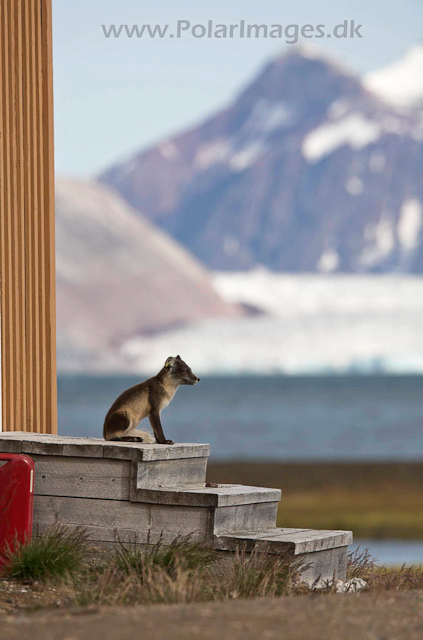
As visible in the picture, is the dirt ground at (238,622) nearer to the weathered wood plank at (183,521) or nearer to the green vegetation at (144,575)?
the green vegetation at (144,575)

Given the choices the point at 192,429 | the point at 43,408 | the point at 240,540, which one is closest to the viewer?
the point at 240,540

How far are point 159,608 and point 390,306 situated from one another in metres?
104

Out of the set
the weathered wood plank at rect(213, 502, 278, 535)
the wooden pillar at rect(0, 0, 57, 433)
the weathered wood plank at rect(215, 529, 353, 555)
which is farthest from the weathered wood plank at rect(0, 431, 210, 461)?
the wooden pillar at rect(0, 0, 57, 433)

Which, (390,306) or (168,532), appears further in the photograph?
(390,306)

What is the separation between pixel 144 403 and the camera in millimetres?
7195

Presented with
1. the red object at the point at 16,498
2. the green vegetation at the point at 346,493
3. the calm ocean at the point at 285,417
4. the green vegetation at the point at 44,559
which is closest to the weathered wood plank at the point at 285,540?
the green vegetation at the point at 44,559

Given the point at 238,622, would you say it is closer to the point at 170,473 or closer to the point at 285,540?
the point at 285,540

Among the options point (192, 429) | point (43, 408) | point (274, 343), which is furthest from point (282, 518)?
point (274, 343)

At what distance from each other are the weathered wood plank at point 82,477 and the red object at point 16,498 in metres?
0.30

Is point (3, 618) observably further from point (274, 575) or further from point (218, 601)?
point (274, 575)

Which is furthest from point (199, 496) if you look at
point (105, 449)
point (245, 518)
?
point (105, 449)

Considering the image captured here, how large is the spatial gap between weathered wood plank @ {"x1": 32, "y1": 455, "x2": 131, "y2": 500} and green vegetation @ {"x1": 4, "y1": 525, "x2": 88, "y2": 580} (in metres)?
0.42

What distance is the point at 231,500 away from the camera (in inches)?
260

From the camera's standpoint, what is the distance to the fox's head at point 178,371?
281 inches
